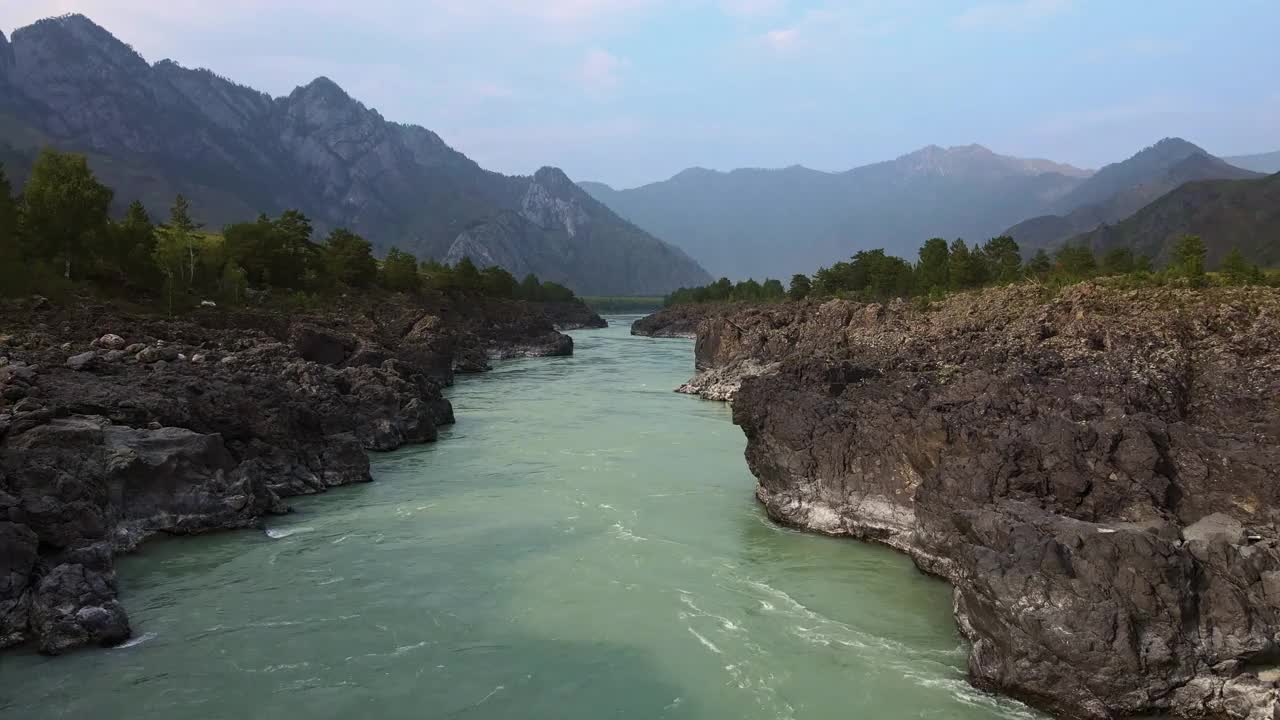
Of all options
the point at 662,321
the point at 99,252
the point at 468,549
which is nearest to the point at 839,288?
the point at 662,321

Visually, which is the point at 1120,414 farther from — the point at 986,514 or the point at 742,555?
the point at 742,555

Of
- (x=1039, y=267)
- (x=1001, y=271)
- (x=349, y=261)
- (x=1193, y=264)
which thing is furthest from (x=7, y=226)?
(x=1039, y=267)

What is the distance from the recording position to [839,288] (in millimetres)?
98625

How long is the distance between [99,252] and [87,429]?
122 ft

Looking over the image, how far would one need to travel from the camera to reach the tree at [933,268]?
236 feet

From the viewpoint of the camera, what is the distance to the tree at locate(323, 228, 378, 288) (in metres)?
86.5

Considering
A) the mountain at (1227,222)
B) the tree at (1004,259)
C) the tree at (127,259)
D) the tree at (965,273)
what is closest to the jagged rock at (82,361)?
the tree at (127,259)

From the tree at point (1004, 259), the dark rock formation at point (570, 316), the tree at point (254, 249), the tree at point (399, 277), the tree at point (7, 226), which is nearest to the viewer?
the tree at point (7, 226)

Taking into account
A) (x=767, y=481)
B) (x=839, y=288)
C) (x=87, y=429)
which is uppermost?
(x=839, y=288)

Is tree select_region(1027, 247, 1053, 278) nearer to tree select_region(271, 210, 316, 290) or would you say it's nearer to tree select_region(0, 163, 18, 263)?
tree select_region(271, 210, 316, 290)

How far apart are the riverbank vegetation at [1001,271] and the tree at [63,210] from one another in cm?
5707

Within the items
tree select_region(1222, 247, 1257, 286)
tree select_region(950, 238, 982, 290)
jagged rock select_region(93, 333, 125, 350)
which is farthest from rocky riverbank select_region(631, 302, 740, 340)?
jagged rock select_region(93, 333, 125, 350)

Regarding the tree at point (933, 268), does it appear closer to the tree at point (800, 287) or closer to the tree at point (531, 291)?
the tree at point (800, 287)

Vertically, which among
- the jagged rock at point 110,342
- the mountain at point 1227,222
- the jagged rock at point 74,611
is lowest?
the jagged rock at point 74,611
